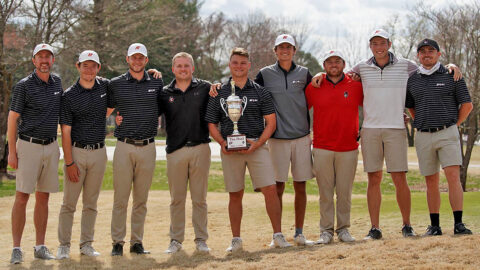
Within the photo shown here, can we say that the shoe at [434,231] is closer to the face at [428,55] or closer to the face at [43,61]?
the face at [428,55]

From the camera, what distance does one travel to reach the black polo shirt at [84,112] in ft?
25.9

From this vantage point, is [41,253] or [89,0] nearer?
[41,253]

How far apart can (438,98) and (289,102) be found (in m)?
1.88

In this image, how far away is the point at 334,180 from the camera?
8.51m

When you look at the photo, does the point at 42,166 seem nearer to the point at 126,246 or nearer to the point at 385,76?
the point at 126,246

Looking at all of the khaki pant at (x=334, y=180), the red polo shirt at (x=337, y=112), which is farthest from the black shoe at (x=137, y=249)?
the red polo shirt at (x=337, y=112)

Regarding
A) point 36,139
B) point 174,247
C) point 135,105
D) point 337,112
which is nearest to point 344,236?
point 337,112

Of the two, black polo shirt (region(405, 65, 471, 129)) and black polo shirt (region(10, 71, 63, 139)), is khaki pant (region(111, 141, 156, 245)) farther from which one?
black polo shirt (region(405, 65, 471, 129))

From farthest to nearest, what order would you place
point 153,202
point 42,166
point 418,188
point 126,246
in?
1. point 418,188
2. point 153,202
3. point 126,246
4. point 42,166

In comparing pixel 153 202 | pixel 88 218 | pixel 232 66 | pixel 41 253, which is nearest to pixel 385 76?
pixel 232 66

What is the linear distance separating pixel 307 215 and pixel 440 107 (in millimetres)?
5241

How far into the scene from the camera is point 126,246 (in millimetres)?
9547

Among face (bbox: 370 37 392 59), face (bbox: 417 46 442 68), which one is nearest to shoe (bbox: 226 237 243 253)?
face (bbox: 370 37 392 59)

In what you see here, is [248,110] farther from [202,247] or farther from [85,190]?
[85,190]
